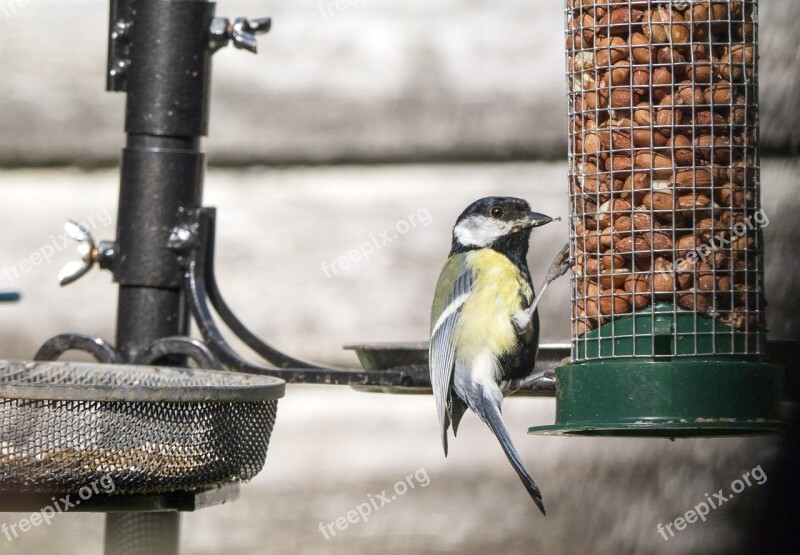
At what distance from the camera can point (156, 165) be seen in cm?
175

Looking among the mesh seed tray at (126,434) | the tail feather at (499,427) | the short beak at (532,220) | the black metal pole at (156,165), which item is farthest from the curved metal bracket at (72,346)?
the short beak at (532,220)

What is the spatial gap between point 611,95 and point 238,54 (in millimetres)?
972

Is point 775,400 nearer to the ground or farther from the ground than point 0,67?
nearer to the ground

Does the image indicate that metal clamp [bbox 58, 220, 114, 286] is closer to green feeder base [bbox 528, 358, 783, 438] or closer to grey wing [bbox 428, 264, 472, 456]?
grey wing [bbox 428, 264, 472, 456]

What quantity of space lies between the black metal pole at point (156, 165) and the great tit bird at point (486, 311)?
0.43 m

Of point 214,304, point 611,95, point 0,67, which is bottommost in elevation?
point 214,304

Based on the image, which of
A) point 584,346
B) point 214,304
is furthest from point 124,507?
point 584,346

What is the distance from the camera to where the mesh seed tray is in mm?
1333

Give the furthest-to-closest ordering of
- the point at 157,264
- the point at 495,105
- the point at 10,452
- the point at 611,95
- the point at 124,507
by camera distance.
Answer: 1. the point at 495,105
2. the point at 157,264
3. the point at 611,95
4. the point at 124,507
5. the point at 10,452

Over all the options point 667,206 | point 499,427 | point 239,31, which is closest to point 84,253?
point 239,31

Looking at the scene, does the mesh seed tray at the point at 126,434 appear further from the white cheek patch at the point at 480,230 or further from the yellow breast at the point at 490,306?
the white cheek patch at the point at 480,230

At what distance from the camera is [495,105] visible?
7.25ft

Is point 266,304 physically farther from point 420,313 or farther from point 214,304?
point 214,304

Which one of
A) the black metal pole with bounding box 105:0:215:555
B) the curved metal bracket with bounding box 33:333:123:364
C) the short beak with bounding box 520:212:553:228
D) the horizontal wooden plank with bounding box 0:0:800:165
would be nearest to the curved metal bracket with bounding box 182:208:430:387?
the black metal pole with bounding box 105:0:215:555
